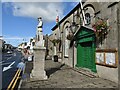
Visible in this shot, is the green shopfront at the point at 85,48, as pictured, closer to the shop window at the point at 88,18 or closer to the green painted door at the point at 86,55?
the green painted door at the point at 86,55

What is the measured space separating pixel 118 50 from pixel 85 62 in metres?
5.27

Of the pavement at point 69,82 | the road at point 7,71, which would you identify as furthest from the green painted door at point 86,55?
the road at point 7,71

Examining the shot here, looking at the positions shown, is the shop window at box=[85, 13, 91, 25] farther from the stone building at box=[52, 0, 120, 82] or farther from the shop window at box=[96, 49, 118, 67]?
the shop window at box=[96, 49, 118, 67]

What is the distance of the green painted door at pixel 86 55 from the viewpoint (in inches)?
509

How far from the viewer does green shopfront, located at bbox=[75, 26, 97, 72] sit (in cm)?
1271

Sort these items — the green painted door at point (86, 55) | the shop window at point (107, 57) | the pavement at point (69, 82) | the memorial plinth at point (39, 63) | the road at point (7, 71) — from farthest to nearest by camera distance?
the green painted door at point (86, 55)
the memorial plinth at point (39, 63)
the road at point (7, 71)
the shop window at point (107, 57)
the pavement at point (69, 82)

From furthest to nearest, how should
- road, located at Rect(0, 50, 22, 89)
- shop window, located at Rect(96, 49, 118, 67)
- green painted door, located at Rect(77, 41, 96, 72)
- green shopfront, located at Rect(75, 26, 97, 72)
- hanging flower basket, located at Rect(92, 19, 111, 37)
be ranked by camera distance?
green painted door, located at Rect(77, 41, 96, 72)
green shopfront, located at Rect(75, 26, 97, 72)
road, located at Rect(0, 50, 22, 89)
hanging flower basket, located at Rect(92, 19, 111, 37)
shop window, located at Rect(96, 49, 118, 67)

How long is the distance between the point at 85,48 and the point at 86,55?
2.06ft

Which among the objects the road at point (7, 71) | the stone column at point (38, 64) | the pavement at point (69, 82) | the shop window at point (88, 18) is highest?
the shop window at point (88, 18)

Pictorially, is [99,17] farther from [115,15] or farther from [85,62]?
[85,62]

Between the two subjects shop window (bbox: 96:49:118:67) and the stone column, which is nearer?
shop window (bbox: 96:49:118:67)

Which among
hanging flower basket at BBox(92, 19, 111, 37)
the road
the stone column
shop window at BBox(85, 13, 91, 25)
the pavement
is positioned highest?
shop window at BBox(85, 13, 91, 25)

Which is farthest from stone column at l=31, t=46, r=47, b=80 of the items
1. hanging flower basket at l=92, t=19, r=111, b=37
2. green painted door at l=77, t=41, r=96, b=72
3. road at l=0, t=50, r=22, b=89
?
A: green painted door at l=77, t=41, r=96, b=72

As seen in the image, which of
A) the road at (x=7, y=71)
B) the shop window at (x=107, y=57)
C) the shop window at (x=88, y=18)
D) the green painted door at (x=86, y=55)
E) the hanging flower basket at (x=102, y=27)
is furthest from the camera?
the shop window at (x=88, y=18)
